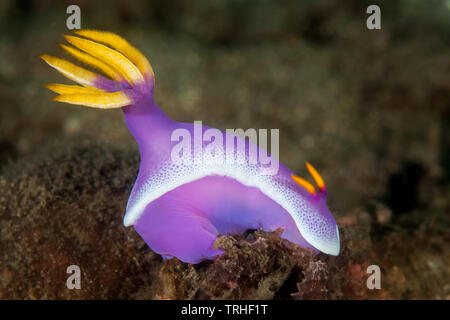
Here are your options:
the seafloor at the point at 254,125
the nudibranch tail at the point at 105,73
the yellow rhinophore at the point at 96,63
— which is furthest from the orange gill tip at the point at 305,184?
the yellow rhinophore at the point at 96,63

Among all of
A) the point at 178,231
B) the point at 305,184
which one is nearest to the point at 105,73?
the point at 178,231

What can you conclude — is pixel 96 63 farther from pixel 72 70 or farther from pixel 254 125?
pixel 254 125

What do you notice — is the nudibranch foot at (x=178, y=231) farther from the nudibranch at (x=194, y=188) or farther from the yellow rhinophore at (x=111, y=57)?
the yellow rhinophore at (x=111, y=57)

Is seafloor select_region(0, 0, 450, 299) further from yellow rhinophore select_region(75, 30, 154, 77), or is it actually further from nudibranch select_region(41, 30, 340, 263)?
yellow rhinophore select_region(75, 30, 154, 77)

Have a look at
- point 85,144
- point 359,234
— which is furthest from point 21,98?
point 359,234

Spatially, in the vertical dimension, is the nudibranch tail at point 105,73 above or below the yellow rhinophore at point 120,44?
below

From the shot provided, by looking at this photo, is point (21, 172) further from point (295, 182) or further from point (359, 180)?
point (359, 180)
